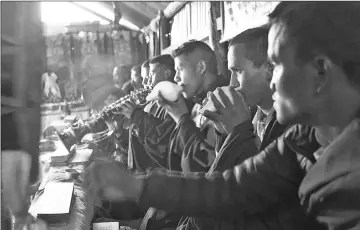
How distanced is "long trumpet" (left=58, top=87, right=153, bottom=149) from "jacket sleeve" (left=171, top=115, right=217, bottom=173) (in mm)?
424

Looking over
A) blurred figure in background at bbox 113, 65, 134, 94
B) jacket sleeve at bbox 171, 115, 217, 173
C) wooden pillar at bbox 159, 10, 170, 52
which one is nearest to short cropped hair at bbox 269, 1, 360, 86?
jacket sleeve at bbox 171, 115, 217, 173

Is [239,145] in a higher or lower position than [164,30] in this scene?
lower

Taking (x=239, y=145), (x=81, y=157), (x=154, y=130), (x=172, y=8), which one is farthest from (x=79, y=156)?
(x=239, y=145)

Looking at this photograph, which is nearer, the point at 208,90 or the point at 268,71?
the point at 268,71

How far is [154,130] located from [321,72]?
69cm

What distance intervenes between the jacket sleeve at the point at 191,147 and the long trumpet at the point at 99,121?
424 millimetres

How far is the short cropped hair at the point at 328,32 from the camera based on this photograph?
1.36ft

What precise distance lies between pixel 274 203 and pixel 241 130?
130 mm

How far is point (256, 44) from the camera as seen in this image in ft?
2.07

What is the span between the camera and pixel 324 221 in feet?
1.43

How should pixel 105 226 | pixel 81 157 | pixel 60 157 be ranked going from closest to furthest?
pixel 105 226 → pixel 81 157 → pixel 60 157

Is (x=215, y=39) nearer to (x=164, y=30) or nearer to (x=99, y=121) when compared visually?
(x=164, y=30)

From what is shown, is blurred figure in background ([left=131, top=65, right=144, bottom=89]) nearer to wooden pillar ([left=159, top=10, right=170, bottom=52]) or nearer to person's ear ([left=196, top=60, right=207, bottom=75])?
wooden pillar ([left=159, top=10, right=170, bottom=52])

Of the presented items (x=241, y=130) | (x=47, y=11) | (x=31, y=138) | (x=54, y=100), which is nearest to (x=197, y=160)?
(x=241, y=130)
